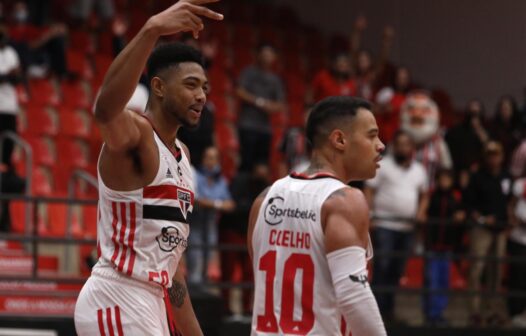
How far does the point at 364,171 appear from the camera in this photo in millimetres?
4652

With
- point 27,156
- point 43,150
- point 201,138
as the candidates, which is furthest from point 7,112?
point 201,138

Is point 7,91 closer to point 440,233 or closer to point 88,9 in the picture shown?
point 88,9

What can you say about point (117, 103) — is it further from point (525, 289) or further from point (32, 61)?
point (32, 61)

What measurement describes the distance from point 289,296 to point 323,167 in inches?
23.0

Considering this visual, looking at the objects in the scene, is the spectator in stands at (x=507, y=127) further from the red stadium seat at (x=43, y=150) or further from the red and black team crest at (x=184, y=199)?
the red and black team crest at (x=184, y=199)

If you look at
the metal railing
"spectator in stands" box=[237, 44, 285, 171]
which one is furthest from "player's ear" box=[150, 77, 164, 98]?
"spectator in stands" box=[237, 44, 285, 171]

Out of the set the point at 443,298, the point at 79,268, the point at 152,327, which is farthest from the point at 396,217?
the point at 152,327

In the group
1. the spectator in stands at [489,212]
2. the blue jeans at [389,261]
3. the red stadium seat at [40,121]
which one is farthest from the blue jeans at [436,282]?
the red stadium seat at [40,121]

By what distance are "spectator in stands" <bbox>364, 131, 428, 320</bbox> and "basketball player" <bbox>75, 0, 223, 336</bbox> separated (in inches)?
268

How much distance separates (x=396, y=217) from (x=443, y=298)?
149 centimetres

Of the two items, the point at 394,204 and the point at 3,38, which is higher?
the point at 3,38

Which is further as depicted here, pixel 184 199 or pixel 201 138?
pixel 201 138

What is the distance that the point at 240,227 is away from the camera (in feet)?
37.3

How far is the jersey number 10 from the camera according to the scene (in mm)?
4445
